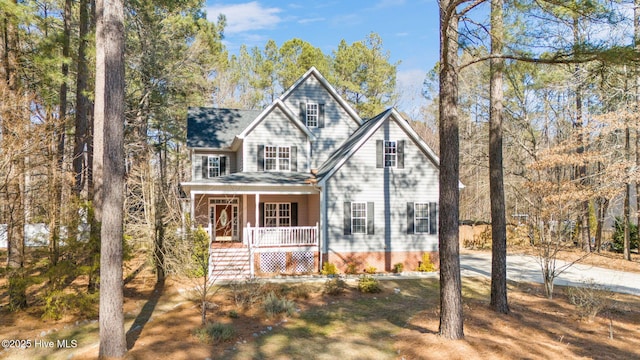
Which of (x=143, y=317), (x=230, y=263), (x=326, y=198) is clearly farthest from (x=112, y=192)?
(x=326, y=198)

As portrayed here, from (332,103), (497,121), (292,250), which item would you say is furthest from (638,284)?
(332,103)

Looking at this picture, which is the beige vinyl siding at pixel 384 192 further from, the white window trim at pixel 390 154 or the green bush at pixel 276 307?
the green bush at pixel 276 307

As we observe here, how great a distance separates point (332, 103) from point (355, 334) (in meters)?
13.8

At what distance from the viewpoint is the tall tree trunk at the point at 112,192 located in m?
7.39

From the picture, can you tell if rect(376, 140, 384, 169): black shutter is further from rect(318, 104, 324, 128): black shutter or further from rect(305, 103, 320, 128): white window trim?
rect(305, 103, 320, 128): white window trim

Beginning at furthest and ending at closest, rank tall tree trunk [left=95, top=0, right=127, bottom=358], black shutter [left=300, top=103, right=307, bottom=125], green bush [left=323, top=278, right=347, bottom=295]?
1. black shutter [left=300, top=103, right=307, bottom=125]
2. green bush [left=323, top=278, right=347, bottom=295]
3. tall tree trunk [left=95, top=0, right=127, bottom=358]

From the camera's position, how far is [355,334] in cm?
898

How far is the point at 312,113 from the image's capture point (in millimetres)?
20531

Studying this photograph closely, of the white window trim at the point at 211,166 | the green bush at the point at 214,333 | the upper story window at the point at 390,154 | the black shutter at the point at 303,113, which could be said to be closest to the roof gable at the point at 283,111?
the black shutter at the point at 303,113

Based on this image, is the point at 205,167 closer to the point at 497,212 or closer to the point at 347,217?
the point at 347,217

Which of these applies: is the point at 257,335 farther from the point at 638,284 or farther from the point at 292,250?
the point at 638,284

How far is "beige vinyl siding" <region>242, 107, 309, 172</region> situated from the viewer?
754 inches

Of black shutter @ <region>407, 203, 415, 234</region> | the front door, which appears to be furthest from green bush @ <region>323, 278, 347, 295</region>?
the front door

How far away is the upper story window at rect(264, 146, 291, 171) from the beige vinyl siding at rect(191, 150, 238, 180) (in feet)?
7.73
